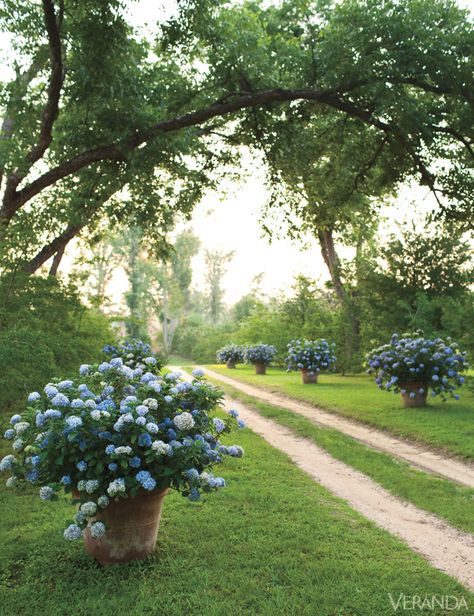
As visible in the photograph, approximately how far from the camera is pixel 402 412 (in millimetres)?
10078

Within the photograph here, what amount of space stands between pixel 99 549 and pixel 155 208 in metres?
9.13

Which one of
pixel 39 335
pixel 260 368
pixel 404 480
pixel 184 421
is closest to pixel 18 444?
pixel 184 421

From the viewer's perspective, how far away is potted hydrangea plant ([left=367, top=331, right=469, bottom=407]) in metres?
9.91

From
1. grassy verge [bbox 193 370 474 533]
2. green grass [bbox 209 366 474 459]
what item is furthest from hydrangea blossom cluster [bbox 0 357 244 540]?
green grass [bbox 209 366 474 459]

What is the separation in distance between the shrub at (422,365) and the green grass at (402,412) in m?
0.52

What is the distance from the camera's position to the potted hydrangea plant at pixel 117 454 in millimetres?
3271

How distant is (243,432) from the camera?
8.88 metres

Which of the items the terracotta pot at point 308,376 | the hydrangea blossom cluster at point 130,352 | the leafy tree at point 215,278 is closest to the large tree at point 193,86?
the hydrangea blossom cluster at point 130,352

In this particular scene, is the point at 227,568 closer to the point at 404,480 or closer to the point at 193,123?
the point at 404,480

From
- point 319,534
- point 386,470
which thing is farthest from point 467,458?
point 319,534

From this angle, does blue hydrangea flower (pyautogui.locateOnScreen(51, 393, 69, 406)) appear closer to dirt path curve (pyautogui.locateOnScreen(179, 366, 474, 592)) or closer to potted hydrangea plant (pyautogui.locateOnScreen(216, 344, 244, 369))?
dirt path curve (pyautogui.locateOnScreen(179, 366, 474, 592))

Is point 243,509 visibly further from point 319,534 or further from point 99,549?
point 99,549

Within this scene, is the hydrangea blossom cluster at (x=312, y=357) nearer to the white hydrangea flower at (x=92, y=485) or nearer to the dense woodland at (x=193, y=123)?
the dense woodland at (x=193, y=123)

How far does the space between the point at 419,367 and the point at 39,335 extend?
7.50m
